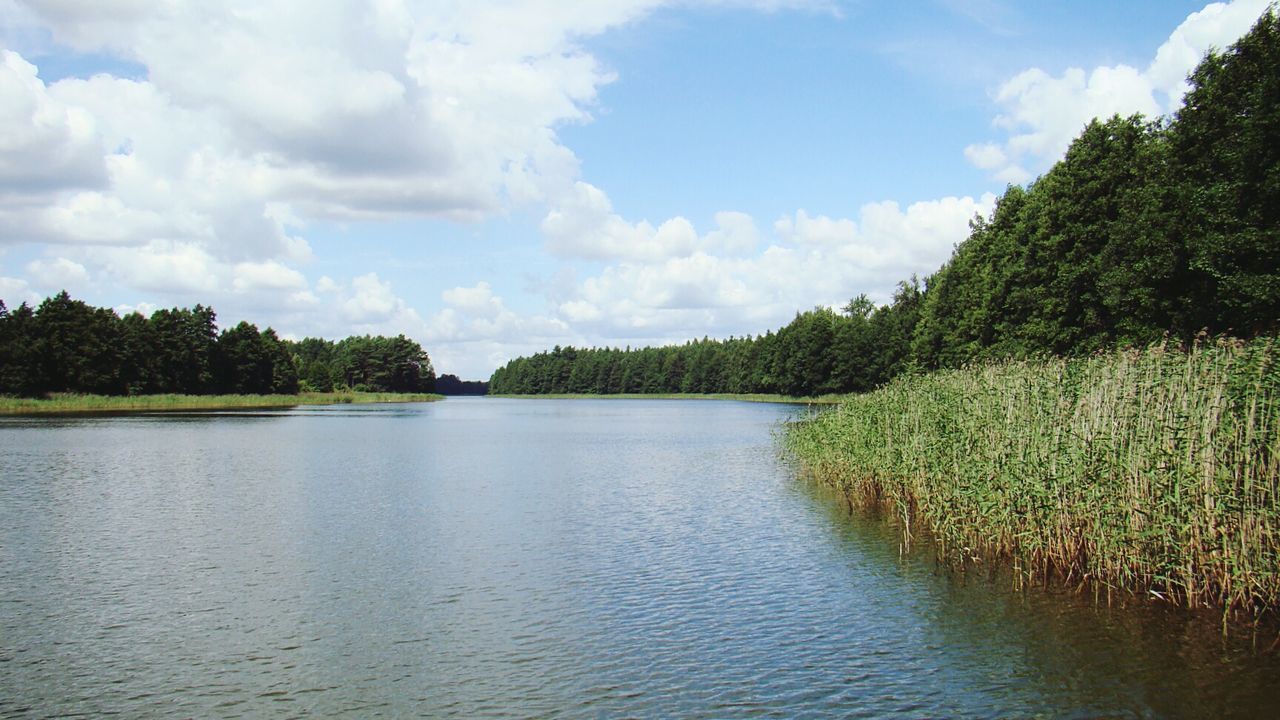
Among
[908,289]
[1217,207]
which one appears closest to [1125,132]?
[1217,207]

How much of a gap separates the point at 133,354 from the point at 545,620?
95189mm

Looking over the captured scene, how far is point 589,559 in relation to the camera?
16.7 meters

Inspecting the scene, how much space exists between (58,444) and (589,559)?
3553cm

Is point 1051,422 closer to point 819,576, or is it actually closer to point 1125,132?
point 819,576

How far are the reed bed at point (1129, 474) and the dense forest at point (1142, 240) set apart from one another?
1008 cm

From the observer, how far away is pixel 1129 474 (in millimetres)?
12594

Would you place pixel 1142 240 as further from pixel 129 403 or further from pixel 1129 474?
pixel 129 403

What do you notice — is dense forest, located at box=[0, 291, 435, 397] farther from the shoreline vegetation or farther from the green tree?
the green tree

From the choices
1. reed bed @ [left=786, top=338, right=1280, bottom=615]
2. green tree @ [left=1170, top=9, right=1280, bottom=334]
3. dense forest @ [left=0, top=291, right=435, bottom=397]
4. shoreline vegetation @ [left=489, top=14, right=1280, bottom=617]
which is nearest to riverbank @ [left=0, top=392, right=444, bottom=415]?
dense forest @ [left=0, top=291, right=435, bottom=397]

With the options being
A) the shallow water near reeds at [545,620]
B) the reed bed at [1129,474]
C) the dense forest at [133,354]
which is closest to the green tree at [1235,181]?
the shallow water near reeds at [545,620]

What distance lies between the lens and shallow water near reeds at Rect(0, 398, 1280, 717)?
943 centimetres

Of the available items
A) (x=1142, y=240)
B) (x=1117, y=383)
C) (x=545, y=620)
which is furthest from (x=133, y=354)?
(x=1117, y=383)

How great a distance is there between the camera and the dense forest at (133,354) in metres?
81.1

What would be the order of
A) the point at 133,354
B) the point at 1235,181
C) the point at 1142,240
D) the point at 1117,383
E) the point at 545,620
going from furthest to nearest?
the point at 133,354, the point at 1142,240, the point at 1235,181, the point at 1117,383, the point at 545,620
